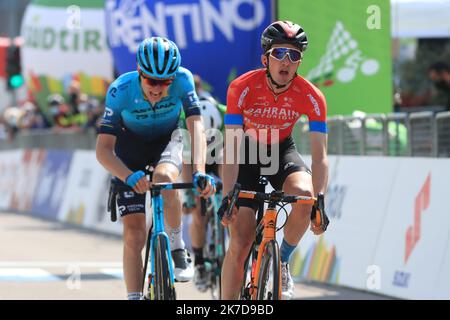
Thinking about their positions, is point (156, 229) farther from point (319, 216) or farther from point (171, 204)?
point (319, 216)

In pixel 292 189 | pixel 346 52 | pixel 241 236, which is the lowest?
→ pixel 241 236

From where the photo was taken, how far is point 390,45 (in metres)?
18.0

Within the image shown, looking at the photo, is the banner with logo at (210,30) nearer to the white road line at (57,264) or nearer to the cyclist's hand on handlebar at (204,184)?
the white road line at (57,264)

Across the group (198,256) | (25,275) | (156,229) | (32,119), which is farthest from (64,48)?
(156,229)

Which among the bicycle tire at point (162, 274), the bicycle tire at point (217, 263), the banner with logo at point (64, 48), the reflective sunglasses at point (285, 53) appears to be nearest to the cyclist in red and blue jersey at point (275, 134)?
the reflective sunglasses at point (285, 53)

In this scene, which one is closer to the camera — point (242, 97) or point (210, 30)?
point (242, 97)

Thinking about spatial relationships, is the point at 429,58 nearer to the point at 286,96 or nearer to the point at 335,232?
the point at 335,232

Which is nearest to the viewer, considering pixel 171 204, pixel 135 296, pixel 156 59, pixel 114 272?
pixel 156 59

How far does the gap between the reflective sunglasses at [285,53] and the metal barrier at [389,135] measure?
3.35 m

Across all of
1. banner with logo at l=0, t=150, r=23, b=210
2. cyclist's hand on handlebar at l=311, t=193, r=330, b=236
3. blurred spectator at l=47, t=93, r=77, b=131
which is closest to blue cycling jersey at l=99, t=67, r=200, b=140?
cyclist's hand on handlebar at l=311, t=193, r=330, b=236

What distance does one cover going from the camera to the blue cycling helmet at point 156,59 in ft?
26.4

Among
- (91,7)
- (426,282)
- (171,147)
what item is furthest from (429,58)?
(171,147)

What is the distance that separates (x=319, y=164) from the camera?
814cm

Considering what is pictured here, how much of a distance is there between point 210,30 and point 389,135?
832 cm
